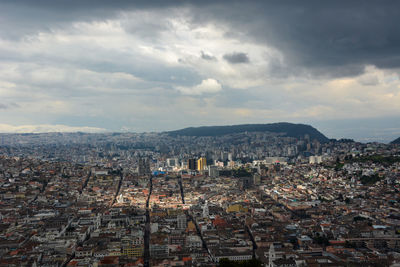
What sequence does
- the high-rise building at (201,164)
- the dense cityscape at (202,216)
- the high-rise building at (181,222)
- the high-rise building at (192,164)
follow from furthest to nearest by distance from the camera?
the high-rise building at (192,164) < the high-rise building at (201,164) < the high-rise building at (181,222) < the dense cityscape at (202,216)

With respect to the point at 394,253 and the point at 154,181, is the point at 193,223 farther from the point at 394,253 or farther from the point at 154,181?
the point at 154,181

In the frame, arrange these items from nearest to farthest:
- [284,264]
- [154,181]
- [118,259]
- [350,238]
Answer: [284,264] < [118,259] < [350,238] < [154,181]

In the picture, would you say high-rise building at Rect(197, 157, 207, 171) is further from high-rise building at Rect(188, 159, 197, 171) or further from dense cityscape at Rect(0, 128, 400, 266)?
dense cityscape at Rect(0, 128, 400, 266)

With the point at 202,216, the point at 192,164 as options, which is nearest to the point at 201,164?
the point at 192,164

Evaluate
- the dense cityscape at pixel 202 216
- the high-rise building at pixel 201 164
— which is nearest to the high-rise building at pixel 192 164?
the high-rise building at pixel 201 164

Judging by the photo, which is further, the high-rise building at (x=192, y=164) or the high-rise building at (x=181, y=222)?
the high-rise building at (x=192, y=164)

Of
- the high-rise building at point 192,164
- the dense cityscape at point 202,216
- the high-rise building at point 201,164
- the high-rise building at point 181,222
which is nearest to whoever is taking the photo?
the dense cityscape at point 202,216

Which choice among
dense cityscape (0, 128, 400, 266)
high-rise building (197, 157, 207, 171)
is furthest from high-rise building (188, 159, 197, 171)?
dense cityscape (0, 128, 400, 266)

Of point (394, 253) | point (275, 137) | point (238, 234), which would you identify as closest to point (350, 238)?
point (394, 253)

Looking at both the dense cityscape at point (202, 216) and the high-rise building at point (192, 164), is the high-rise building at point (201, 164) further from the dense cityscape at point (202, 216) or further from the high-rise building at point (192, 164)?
the dense cityscape at point (202, 216)
